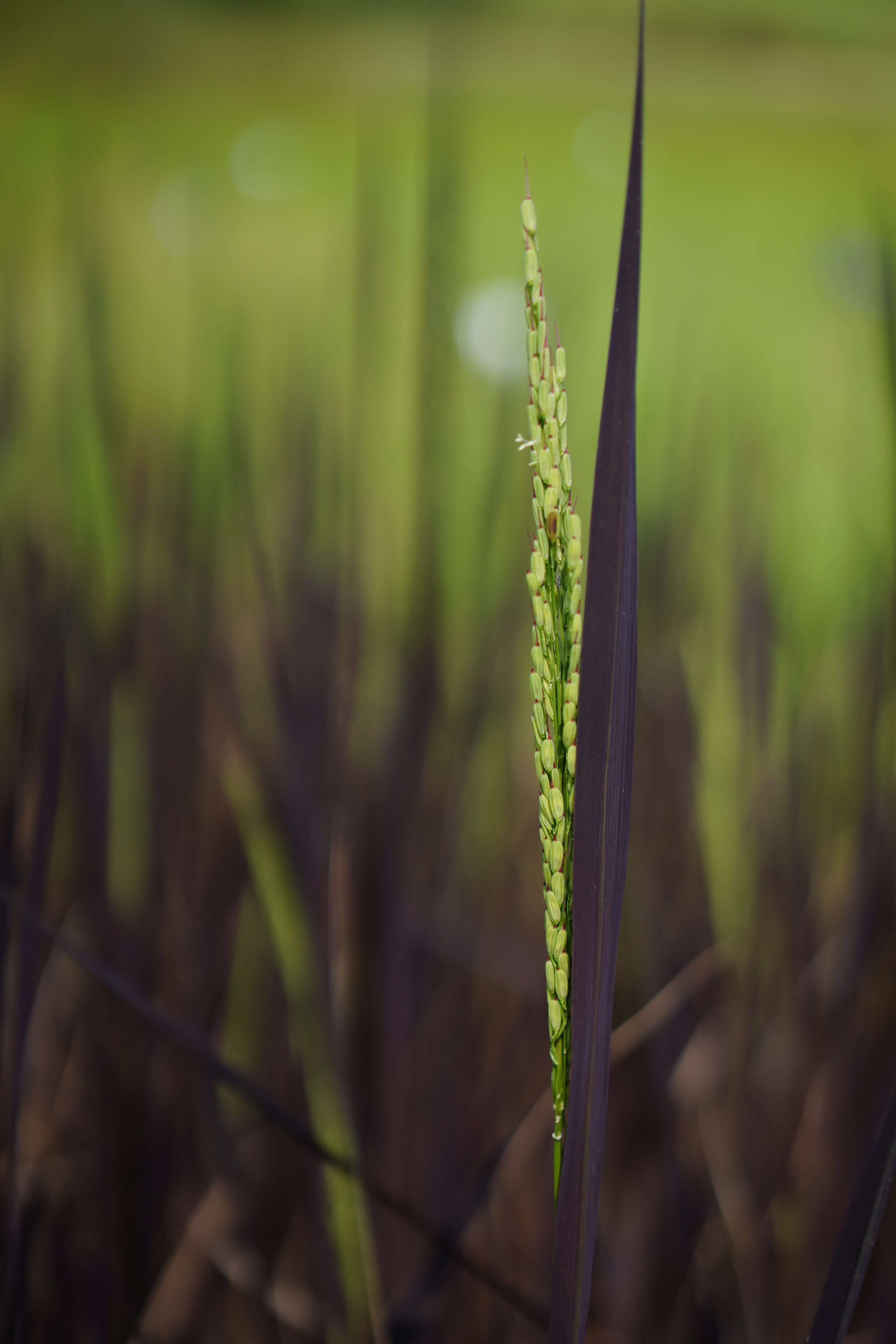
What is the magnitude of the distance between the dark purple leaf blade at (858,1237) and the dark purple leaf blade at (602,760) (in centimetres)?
Result: 3

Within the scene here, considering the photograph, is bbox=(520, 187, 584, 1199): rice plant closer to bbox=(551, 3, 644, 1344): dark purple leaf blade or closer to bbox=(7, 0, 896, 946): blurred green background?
bbox=(551, 3, 644, 1344): dark purple leaf blade

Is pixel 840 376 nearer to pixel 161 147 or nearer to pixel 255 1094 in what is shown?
pixel 161 147

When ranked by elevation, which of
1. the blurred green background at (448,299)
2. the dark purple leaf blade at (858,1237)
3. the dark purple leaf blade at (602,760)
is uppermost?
the blurred green background at (448,299)

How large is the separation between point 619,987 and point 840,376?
725mm

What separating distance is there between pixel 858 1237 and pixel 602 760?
65 mm

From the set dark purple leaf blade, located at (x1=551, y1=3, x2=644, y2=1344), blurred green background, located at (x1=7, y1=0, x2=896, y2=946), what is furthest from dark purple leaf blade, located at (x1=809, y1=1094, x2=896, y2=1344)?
blurred green background, located at (x1=7, y1=0, x2=896, y2=946)

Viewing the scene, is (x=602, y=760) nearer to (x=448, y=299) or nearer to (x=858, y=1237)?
(x=858, y=1237)

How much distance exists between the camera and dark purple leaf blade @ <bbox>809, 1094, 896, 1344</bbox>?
95mm

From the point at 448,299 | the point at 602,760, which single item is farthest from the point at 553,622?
the point at 448,299

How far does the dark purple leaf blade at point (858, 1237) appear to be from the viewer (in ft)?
0.31

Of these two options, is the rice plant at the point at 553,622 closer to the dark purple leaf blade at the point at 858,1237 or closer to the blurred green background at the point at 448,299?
the dark purple leaf blade at the point at 858,1237

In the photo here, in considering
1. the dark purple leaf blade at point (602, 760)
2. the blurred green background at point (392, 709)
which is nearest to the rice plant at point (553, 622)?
the dark purple leaf blade at point (602, 760)

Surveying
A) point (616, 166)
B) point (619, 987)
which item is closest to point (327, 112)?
point (616, 166)

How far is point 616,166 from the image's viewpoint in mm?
928
